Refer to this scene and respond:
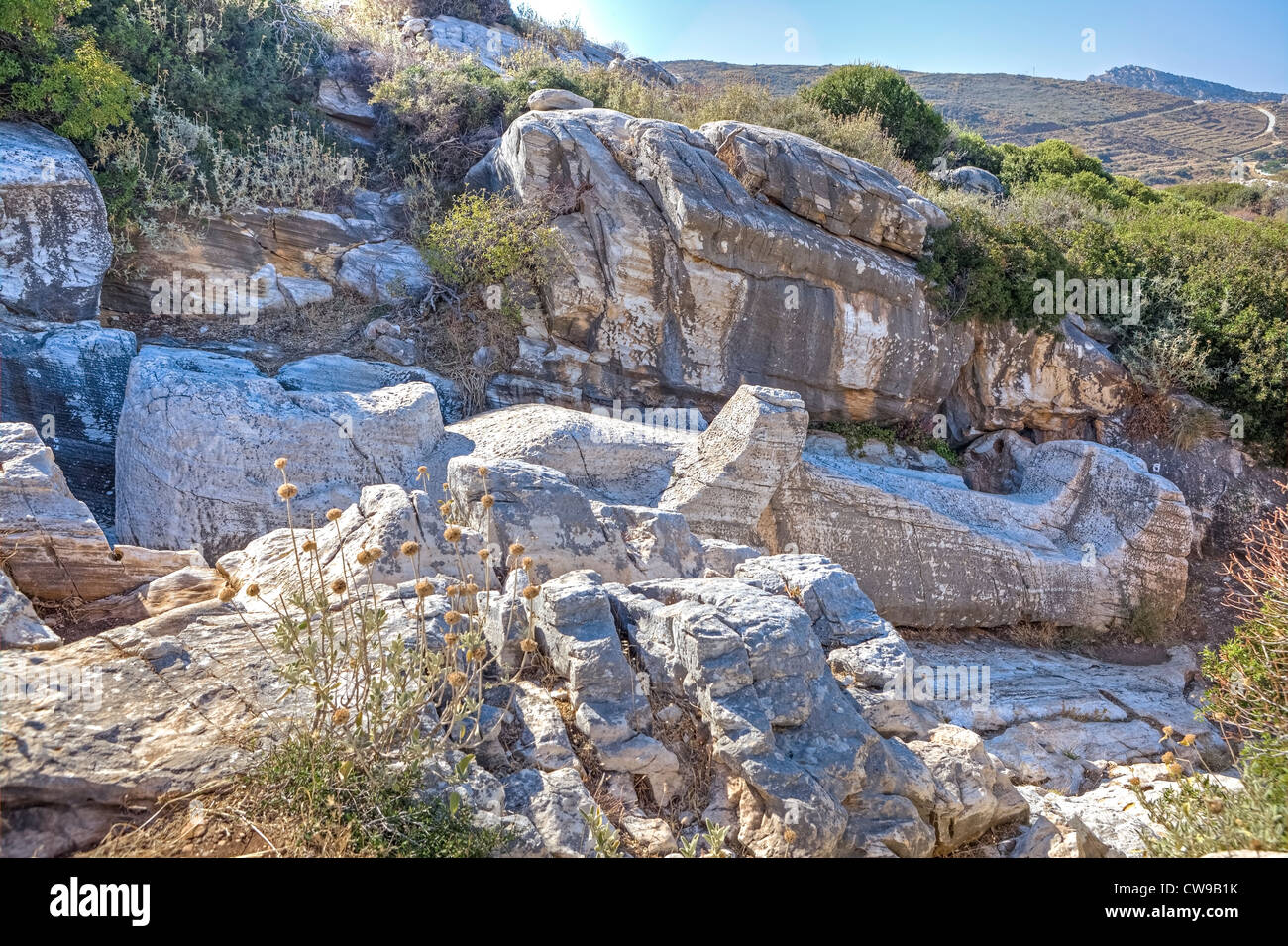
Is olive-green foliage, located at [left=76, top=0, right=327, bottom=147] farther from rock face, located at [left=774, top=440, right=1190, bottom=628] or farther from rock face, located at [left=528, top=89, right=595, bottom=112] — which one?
rock face, located at [left=774, top=440, right=1190, bottom=628]

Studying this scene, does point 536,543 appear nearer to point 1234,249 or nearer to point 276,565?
point 276,565

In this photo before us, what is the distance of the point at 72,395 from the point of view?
7379mm

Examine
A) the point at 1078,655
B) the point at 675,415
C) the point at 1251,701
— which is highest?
the point at 675,415

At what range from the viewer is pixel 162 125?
35.0 ft

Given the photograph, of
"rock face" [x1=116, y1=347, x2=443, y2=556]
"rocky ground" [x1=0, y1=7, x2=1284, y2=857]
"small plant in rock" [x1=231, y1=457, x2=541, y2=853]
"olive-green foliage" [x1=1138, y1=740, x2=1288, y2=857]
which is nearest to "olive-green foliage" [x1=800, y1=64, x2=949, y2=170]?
"rocky ground" [x1=0, y1=7, x2=1284, y2=857]

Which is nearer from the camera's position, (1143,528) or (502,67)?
(1143,528)

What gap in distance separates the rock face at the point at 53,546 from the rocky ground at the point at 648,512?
20 millimetres

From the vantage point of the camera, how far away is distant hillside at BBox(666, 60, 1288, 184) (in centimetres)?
→ 3662

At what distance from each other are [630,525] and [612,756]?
93.8 inches

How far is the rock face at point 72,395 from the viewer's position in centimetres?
713

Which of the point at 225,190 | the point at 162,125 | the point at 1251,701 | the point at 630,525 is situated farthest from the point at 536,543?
the point at 162,125

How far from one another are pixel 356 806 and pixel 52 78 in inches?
412

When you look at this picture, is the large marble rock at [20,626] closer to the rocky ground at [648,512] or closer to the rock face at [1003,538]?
the rocky ground at [648,512]
